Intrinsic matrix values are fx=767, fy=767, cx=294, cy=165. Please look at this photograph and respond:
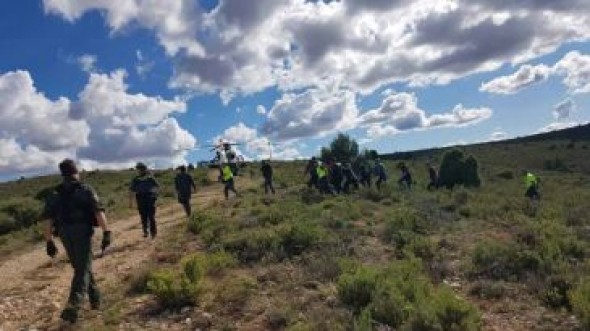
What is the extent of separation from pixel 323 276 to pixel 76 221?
4.35 m

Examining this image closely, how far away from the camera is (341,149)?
293 ft

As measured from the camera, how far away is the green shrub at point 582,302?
33.1ft

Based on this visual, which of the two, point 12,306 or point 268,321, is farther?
point 12,306

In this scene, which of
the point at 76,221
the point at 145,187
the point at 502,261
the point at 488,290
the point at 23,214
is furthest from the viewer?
the point at 23,214

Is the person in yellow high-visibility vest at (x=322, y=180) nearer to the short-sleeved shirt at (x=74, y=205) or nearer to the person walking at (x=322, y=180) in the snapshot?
the person walking at (x=322, y=180)

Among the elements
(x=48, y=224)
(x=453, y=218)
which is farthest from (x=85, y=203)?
(x=453, y=218)

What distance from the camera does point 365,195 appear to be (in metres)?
30.1

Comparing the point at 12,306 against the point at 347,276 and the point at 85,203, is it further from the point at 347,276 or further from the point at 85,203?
the point at 347,276

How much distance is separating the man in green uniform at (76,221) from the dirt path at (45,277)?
66 centimetres

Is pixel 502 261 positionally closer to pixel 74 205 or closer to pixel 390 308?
pixel 390 308

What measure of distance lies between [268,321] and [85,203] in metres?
2.96

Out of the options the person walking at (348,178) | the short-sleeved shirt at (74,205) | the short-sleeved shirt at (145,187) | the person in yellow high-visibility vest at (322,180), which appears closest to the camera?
the short-sleeved shirt at (74,205)

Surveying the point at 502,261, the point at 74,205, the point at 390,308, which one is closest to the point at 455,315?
the point at 390,308

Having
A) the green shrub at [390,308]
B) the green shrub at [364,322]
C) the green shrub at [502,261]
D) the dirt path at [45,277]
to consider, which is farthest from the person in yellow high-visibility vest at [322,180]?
the green shrub at [364,322]
